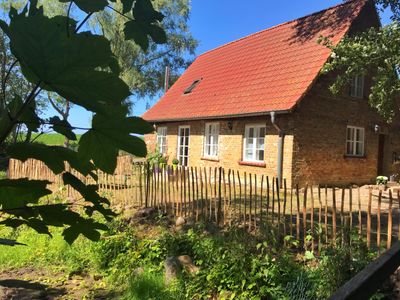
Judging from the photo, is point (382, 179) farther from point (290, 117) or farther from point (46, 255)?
point (46, 255)

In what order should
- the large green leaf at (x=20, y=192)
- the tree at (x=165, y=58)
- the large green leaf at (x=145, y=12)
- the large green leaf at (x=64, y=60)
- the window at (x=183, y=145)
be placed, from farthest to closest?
the tree at (x=165, y=58) < the window at (x=183, y=145) < the large green leaf at (x=145, y=12) < the large green leaf at (x=20, y=192) < the large green leaf at (x=64, y=60)

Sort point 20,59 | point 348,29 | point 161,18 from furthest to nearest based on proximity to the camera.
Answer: point 348,29 → point 161,18 → point 20,59

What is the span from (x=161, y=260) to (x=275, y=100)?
9476 millimetres

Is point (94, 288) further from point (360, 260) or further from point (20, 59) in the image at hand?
point (20, 59)

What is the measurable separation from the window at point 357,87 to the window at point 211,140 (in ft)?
18.6

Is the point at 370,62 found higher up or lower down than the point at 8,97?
higher up

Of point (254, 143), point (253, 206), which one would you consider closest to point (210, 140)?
point (254, 143)

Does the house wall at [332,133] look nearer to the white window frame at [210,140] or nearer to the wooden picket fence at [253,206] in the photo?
the wooden picket fence at [253,206]

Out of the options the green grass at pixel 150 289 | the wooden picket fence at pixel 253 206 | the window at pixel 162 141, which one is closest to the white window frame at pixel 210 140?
the window at pixel 162 141

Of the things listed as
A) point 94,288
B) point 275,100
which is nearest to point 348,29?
point 275,100

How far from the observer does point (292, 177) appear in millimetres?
14039

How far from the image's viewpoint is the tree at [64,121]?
1.84 ft

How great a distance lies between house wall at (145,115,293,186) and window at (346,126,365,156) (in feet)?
11.6

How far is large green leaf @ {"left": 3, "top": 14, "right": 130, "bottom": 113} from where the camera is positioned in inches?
21.6
